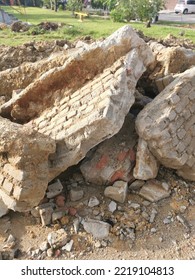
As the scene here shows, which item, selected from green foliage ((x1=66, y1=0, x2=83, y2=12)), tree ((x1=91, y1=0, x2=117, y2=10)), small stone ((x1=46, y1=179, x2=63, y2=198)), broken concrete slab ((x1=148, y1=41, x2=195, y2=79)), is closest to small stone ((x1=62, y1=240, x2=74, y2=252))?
small stone ((x1=46, y1=179, x2=63, y2=198))

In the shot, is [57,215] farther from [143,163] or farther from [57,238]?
[143,163]

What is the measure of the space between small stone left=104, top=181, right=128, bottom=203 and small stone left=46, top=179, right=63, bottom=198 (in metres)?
0.56

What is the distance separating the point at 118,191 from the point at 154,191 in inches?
18.0

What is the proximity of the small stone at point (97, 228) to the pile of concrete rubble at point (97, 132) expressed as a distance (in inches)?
→ 0.4

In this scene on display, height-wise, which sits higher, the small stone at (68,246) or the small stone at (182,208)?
the small stone at (182,208)

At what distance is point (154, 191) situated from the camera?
4.09 meters

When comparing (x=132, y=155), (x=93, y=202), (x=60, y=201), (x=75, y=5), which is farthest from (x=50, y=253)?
(x=75, y=5)

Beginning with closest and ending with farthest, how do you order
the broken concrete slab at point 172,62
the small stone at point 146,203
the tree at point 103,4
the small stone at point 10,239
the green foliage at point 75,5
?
the small stone at point 10,239, the small stone at point 146,203, the broken concrete slab at point 172,62, the green foliage at point 75,5, the tree at point 103,4

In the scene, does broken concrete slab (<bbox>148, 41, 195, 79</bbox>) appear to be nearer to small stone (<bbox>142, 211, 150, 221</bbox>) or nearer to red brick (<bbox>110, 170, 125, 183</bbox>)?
red brick (<bbox>110, 170, 125, 183</bbox>)

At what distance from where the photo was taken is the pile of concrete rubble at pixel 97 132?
361cm

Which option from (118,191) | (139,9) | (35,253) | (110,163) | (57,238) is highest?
(139,9)

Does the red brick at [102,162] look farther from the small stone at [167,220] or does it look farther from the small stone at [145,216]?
the small stone at [167,220]

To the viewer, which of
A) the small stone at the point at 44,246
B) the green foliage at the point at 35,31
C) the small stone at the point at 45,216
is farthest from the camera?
the green foliage at the point at 35,31

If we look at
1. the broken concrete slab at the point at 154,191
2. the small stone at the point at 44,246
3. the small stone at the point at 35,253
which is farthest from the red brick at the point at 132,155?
the small stone at the point at 35,253
